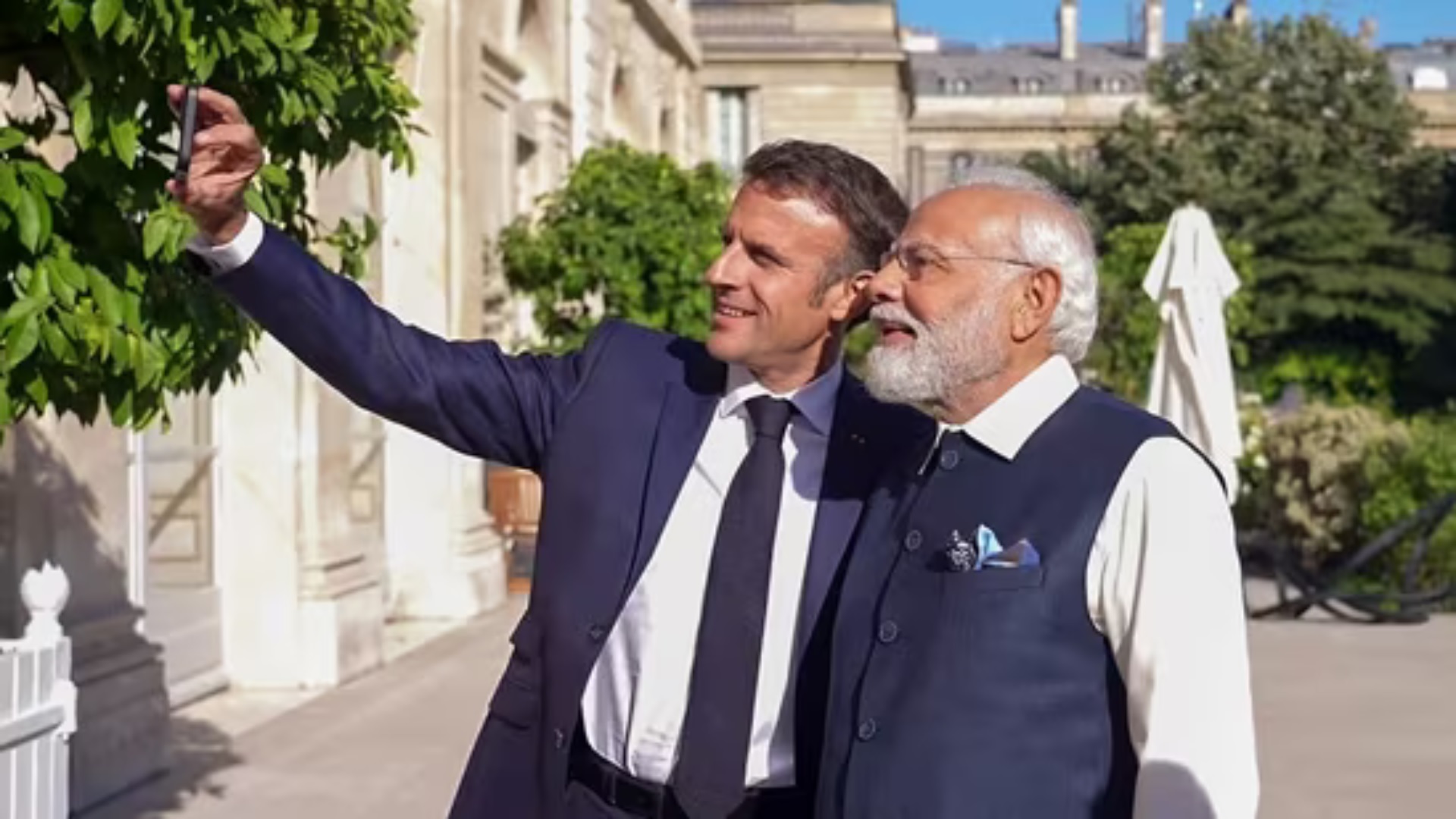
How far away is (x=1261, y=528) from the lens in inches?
662

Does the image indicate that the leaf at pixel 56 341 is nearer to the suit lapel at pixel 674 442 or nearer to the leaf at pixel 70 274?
the leaf at pixel 70 274

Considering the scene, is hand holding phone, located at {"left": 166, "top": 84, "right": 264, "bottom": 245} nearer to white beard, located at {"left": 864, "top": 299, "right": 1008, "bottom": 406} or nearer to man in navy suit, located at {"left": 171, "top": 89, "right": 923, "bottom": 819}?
man in navy suit, located at {"left": 171, "top": 89, "right": 923, "bottom": 819}

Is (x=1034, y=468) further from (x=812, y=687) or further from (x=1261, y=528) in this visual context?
(x=1261, y=528)

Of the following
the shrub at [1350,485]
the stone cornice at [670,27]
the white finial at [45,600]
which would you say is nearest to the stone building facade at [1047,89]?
the stone cornice at [670,27]

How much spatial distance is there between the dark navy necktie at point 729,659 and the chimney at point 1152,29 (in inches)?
4094

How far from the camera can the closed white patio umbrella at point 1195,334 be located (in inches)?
544

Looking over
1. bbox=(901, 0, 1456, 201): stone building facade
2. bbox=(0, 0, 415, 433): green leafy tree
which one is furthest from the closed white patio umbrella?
bbox=(901, 0, 1456, 201): stone building facade

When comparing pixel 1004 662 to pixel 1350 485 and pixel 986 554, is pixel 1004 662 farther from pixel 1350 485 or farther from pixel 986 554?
pixel 1350 485

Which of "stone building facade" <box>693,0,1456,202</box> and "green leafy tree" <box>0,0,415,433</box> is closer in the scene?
"green leafy tree" <box>0,0,415,433</box>

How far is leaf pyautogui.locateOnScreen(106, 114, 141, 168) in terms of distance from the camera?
3.45 m

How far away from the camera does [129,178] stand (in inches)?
144

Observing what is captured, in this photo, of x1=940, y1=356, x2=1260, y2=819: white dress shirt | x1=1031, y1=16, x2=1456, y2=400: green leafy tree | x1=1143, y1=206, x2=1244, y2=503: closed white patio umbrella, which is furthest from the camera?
x1=1031, y1=16, x2=1456, y2=400: green leafy tree

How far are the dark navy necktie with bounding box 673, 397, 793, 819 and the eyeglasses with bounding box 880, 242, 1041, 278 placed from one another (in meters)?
0.49

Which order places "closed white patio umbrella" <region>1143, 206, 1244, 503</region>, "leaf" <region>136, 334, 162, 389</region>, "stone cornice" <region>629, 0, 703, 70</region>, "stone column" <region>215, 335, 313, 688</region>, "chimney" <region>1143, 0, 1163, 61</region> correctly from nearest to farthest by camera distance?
"leaf" <region>136, 334, 162, 389</region> < "stone column" <region>215, 335, 313, 688</region> < "closed white patio umbrella" <region>1143, 206, 1244, 503</region> < "stone cornice" <region>629, 0, 703, 70</region> < "chimney" <region>1143, 0, 1163, 61</region>
